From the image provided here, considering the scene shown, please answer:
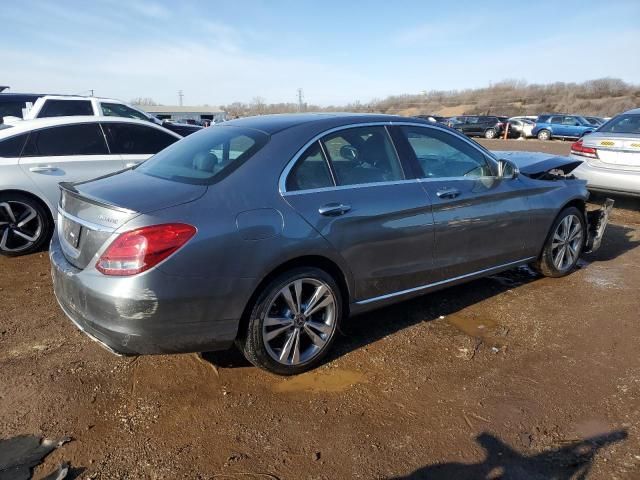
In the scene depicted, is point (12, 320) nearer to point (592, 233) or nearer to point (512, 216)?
point (512, 216)

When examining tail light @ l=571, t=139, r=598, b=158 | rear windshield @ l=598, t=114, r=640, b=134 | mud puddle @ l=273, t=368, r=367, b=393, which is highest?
rear windshield @ l=598, t=114, r=640, b=134

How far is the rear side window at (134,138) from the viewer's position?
20.4ft

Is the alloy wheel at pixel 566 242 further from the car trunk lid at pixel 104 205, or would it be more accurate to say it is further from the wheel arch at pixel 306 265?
the car trunk lid at pixel 104 205

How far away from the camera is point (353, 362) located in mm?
3482

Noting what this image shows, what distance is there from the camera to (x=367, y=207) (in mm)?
3414

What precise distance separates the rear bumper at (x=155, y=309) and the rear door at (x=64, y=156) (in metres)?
3.21

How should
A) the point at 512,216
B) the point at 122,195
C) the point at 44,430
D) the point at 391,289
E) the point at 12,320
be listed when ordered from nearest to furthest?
the point at 44,430 → the point at 122,195 → the point at 391,289 → the point at 12,320 → the point at 512,216

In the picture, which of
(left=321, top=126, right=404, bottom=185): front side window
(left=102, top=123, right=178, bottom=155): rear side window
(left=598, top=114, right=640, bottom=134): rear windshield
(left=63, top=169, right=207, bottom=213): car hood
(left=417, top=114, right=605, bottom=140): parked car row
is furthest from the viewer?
(left=417, top=114, right=605, bottom=140): parked car row

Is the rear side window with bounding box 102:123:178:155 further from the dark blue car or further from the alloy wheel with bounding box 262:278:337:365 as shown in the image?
the dark blue car

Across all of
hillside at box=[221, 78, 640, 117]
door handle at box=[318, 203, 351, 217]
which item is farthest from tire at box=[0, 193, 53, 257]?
hillside at box=[221, 78, 640, 117]

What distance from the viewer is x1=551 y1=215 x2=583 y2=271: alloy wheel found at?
5039mm

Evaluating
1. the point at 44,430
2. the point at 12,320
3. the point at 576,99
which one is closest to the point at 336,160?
the point at 44,430

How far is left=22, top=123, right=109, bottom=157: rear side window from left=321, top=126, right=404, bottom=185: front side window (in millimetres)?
3800

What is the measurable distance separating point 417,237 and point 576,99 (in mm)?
81450
